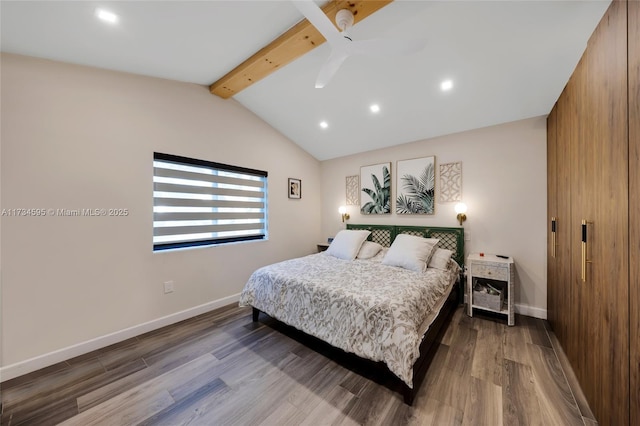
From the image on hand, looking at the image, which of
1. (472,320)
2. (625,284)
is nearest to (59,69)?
(625,284)

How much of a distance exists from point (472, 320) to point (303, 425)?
231 cm

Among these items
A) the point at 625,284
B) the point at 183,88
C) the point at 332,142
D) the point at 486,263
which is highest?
the point at 183,88

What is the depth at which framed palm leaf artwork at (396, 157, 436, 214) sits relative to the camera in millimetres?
3420

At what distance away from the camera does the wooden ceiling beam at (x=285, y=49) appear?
1704 millimetres

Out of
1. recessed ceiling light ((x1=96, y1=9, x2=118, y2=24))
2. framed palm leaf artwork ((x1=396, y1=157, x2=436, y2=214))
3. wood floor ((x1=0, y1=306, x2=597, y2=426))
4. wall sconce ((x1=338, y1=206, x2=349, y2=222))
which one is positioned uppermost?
recessed ceiling light ((x1=96, y1=9, x2=118, y2=24))

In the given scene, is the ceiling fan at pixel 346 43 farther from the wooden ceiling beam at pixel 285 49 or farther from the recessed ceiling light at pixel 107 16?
the recessed ceiling light at pixel 107 16

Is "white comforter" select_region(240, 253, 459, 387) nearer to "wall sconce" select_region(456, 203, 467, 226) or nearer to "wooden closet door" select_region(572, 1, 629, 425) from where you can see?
"wall sconce" select_region(456, 203, 467, 226)

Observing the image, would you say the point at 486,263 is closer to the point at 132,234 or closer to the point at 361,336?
the point at 361,336

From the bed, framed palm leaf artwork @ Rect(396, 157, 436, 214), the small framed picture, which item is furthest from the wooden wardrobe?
the small framed picture

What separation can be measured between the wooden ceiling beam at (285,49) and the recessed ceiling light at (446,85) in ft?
3.79

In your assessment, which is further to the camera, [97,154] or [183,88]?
[183,88]

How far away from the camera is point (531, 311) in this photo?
2770 millimetres

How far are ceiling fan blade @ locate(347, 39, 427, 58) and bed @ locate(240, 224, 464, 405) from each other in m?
1.82

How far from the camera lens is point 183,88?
2.83 meters
